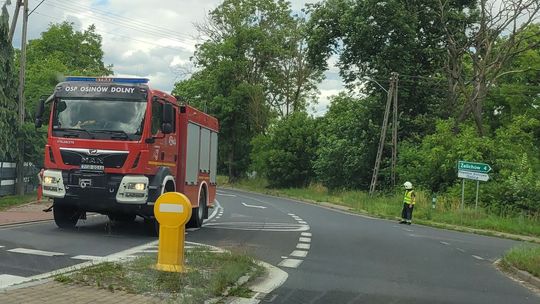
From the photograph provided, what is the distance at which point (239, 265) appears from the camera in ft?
29.8

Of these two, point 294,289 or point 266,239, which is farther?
point 266,239

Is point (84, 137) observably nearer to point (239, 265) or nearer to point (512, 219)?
point (239, 265)

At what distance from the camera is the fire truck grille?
1300 centimetres

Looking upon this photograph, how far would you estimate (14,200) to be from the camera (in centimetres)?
2166

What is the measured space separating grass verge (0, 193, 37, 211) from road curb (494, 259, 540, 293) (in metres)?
15.5

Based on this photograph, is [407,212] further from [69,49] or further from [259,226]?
[69,49]

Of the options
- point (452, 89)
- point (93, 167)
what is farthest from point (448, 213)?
point (93, 167)

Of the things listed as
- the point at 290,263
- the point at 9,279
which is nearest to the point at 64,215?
the point at 290,263

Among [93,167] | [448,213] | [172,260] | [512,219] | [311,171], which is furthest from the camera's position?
[311,171]

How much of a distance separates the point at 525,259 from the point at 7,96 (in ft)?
62.8

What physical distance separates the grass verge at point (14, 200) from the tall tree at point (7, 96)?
1513 mm

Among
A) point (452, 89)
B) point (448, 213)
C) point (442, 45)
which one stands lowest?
point (448, 213)

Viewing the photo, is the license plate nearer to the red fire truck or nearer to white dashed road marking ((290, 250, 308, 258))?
the red fire truck

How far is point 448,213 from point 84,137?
20.2 m
